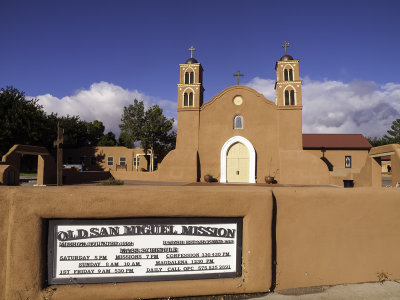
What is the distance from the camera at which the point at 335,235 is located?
4.08 meters

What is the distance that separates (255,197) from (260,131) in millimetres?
16360

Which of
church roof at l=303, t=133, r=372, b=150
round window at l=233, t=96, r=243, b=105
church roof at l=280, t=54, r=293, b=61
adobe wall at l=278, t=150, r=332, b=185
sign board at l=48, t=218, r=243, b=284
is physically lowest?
sign board at l=48, t=218, r=243, b=284

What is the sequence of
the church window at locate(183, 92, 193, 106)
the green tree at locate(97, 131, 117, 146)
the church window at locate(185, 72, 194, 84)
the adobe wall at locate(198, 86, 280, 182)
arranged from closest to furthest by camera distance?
the adobe wall at locate(198, 86, 280, 182), the church window at locate(183, 92, 193, 106), the church window at locate(185, 72, 194, 84), the green tree at locate(97, 131, 117, 146)

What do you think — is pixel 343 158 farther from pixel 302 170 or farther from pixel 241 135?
pixel 241 135

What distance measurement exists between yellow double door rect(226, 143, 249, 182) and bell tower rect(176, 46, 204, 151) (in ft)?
9.34

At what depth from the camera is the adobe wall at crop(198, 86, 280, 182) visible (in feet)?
63.5

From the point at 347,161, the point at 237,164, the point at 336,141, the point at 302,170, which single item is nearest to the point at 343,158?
the point at 347,161

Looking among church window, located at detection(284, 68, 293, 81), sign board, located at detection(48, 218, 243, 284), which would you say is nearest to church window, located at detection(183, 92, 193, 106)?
church window, located at detection(284, 68, 293, 81)

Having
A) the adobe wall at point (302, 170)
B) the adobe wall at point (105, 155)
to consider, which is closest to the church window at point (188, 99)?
the adobe wall at point (302, 170)

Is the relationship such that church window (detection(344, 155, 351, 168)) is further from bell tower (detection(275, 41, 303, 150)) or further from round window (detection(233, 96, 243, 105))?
round window (detection(233, 96, 243, 105))

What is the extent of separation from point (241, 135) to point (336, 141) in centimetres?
1725

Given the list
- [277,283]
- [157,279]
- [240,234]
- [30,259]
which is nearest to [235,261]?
[240,234]

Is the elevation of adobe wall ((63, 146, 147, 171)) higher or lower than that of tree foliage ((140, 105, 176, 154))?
lower

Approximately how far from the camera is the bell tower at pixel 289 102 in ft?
62.6
